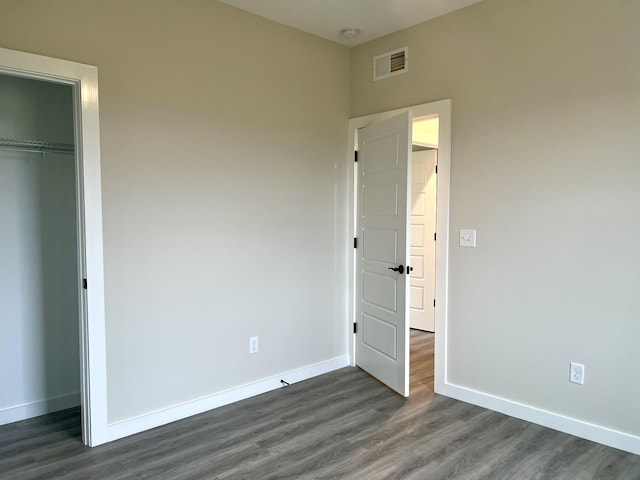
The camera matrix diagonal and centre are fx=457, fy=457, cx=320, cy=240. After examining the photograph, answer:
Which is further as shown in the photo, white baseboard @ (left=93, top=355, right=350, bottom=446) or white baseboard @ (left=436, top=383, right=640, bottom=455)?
white baseboard @ (left=93, top=355, right=350, bottom=446)

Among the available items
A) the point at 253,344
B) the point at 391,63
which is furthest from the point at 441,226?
the point at 253,344

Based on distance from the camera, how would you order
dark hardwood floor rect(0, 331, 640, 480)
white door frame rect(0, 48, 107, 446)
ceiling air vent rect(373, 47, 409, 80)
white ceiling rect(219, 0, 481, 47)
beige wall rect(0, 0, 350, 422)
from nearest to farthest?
dark hardwood floor rect(0, 331, 640, 480)
white door frame rect(0, 48, 107, 446)
beige wall rect(0, 0, 350, 422)
white ceiling rect(219, 0, 481, 47)
ceiling air vent rect(373, 47, 409, 80)

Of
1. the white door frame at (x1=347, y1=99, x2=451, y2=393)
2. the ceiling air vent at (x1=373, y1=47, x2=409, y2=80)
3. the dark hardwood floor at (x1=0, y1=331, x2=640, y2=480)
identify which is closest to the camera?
the dark hardwood floor at (x1=0, y1=331, x2=640, y2=480)

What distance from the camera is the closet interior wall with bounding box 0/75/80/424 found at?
3.02 meters

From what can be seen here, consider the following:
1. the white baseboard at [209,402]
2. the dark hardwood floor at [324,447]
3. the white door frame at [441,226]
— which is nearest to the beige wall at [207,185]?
the white baseboard at [209,402]

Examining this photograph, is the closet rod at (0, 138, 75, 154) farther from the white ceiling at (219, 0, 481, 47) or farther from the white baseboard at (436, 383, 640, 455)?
the white baseboard at (436, 383, 640, 455)

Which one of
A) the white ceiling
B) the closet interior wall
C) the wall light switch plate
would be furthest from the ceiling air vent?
the closet interior wall

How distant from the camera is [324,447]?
2723 mm

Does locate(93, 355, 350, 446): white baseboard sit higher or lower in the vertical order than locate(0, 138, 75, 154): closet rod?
lower

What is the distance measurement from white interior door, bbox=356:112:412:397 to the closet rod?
226 centimetres

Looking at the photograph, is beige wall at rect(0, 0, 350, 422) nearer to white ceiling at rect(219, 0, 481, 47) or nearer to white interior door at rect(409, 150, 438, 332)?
white ceiling at rect(219, 0, 481, 47)

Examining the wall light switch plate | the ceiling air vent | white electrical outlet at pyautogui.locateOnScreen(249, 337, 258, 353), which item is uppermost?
the ceiling air vent

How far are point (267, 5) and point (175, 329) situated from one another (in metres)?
2.33

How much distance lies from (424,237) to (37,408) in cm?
395
